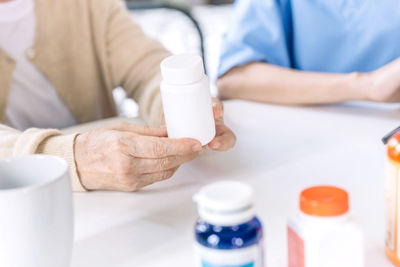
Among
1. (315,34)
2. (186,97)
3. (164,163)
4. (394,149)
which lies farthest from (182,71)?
(315,34)

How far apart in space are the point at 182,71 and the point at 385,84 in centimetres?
48

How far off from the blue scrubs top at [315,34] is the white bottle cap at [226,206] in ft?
2.44

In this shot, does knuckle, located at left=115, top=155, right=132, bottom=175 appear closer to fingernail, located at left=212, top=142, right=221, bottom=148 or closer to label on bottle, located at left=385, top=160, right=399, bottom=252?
fingernail, located at left=212, top=142, right=221, bottom=148

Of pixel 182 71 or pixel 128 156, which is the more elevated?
pixel 182 71

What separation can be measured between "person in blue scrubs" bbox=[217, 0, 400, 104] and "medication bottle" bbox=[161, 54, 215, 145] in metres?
0.40

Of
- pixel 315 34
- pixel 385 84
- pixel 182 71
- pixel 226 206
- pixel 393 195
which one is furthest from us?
pixel 315 34

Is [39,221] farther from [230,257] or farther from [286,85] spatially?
[286,85]

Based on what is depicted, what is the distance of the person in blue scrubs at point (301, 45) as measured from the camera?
3.70ft

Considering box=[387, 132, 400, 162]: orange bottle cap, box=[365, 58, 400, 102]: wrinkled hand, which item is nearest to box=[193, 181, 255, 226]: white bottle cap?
box=[387, 132, 400, 162]: orange bottle cap

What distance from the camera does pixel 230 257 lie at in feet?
1.58

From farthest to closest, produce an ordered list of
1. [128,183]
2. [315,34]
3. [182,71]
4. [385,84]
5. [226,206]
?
[315,34] → [385,84] → [128,183] → [182,71] → [226,206]

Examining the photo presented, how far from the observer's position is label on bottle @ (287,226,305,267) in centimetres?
53

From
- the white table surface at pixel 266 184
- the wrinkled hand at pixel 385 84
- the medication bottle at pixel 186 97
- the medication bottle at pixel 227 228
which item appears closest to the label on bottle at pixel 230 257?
the medication bottle at pixel 227 228

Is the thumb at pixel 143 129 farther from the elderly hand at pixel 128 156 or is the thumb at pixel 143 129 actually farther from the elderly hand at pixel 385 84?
the elderly hand at pixel 385 84
